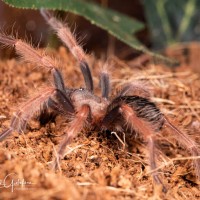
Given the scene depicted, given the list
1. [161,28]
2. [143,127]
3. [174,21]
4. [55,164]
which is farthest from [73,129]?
[174,21]

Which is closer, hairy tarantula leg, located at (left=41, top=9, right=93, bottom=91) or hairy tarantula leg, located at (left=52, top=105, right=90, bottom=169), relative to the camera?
hairy tarantula leg, located at (left=52, top=105, right=90, bottom=169)

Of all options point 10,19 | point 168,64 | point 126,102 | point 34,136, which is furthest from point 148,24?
point 34,136

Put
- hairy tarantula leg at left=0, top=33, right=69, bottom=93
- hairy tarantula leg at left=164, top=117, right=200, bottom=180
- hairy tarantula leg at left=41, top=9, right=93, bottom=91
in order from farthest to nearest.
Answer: hairy tarantula leg at left=41, top=9, right=93, bottom=91 → hairy tarantula leg at left=0, top=33, right=69, bottom=93 → hairy tarantula leg at left=164, top=117, right=200, bottom=180

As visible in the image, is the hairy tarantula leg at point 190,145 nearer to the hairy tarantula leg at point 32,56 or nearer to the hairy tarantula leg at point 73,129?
the hairy tarantula leg at point 73,129

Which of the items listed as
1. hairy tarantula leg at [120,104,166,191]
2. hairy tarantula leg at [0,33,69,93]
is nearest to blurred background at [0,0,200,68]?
hairy tarantula leg at [0,33,69,93]

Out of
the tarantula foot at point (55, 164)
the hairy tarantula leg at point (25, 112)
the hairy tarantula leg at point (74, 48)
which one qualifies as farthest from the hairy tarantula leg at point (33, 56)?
the tarantula foot at point (55, 164)

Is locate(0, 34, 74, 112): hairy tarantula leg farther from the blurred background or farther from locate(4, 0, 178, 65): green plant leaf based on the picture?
the blurred background
